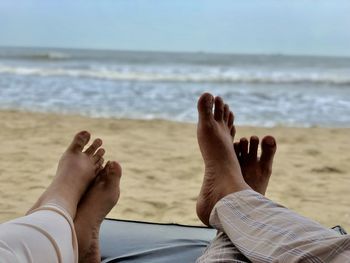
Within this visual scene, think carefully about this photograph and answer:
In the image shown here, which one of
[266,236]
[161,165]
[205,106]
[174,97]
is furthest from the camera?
[174,97]

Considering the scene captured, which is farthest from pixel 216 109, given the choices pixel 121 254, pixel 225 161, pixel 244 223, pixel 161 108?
pixel 161 108

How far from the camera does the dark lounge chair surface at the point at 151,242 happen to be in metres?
1.03

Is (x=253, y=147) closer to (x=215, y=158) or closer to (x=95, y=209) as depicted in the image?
(x=215, y=158)

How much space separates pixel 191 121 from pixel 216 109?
181 centimetres

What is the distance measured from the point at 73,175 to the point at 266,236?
51cm

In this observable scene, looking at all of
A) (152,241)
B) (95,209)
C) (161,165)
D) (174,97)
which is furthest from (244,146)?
(174,97)

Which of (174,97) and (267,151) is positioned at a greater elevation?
(267,151)

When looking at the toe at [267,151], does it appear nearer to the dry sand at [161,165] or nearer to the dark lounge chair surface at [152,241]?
the dark lounge chair surface at [152,241]

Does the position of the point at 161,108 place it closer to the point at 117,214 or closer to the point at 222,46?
the point at 222,46

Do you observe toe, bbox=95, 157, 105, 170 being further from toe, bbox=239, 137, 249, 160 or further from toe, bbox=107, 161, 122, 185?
toe, bbox=239, 137, 249, 160

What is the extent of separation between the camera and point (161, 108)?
371cm

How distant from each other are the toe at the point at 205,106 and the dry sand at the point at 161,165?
0.40 meters

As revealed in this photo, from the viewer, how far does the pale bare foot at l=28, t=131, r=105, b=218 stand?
Answer: 872 millimetres

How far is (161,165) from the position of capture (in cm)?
205
